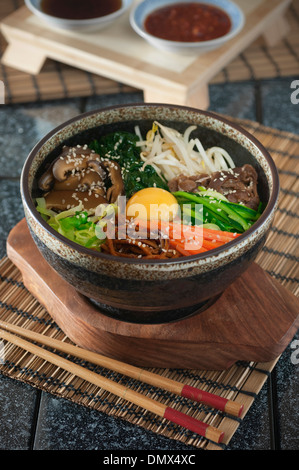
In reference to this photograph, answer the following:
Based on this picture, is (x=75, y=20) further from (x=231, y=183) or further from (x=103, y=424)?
(x=103, y=424)

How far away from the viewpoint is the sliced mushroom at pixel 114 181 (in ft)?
5.85

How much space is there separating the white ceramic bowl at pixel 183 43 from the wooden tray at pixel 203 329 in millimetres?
1270

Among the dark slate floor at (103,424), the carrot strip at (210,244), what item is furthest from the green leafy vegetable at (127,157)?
the dark slate floor at (103,424)

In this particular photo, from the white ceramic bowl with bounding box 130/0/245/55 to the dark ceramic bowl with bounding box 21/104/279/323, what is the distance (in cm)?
89

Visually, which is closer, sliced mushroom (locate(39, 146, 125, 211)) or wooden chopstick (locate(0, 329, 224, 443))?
wooden chopstick (locate(0, 329, 224, 443))

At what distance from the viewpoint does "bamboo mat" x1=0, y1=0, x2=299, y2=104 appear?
298 centimetres

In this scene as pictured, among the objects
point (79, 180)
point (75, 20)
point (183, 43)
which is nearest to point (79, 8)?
point (75, 20)

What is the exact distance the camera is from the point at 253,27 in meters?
2.92

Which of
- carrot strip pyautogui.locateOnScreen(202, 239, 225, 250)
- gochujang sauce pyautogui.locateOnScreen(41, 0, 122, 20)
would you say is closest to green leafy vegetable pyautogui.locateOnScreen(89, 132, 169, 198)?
carrot strip pyautogui.locateOnScreen(202, 239, 225, 250)

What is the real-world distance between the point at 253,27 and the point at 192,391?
1994 mm

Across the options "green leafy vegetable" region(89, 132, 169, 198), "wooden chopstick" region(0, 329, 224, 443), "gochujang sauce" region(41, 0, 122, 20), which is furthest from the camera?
"gochujang sauce" region(41, 0, 122, 20)

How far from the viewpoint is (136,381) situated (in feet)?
5.48

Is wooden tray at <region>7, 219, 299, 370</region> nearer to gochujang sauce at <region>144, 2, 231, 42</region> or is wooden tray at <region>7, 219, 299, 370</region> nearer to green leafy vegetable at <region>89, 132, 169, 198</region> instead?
green leafy vegetable at <region>89, 132, 169, 198</region>
